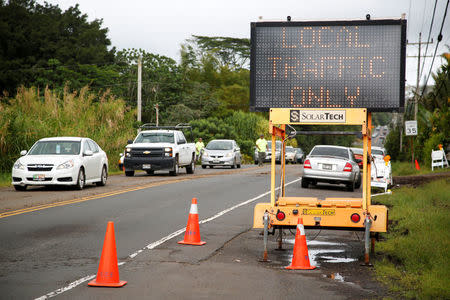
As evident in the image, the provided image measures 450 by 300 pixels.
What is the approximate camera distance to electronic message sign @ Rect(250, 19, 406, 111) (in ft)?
29.1

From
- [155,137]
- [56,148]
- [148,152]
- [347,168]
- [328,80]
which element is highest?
[328,80]

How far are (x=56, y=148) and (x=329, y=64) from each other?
44.5ft

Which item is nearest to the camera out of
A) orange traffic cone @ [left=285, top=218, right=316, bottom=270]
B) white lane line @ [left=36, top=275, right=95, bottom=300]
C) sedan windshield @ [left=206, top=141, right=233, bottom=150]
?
white lane line @ [left=36, top=275, right=95, bottom=300]

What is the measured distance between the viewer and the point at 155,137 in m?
28.9

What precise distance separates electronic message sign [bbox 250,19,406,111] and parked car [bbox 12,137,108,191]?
465 inches

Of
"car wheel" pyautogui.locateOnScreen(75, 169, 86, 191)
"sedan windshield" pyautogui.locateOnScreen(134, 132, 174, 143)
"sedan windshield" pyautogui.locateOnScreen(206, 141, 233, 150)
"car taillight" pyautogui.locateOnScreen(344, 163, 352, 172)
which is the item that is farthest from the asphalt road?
"sedan windshield" pyautogui.locateOnScreen(206, 141, 233, 150)

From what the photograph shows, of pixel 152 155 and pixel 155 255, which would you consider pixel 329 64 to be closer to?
pixel 155 255

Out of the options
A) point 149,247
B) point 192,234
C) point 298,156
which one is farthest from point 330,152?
point 298,156

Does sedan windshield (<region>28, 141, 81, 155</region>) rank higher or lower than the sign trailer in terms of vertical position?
lower

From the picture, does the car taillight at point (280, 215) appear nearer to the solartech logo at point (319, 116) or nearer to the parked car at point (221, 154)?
the solartech logo at point (319, 116)

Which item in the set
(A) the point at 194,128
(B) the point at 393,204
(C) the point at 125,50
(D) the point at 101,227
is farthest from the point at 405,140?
(D) the point at 101,227

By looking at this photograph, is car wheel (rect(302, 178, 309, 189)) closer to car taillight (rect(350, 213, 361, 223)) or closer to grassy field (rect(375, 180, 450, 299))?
grassy field (rect(375, 180, 450, 299))

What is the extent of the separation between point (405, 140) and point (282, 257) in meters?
49.7

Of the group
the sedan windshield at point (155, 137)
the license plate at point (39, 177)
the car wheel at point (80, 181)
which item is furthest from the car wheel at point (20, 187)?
the sedan windshield at point (155, 137)
